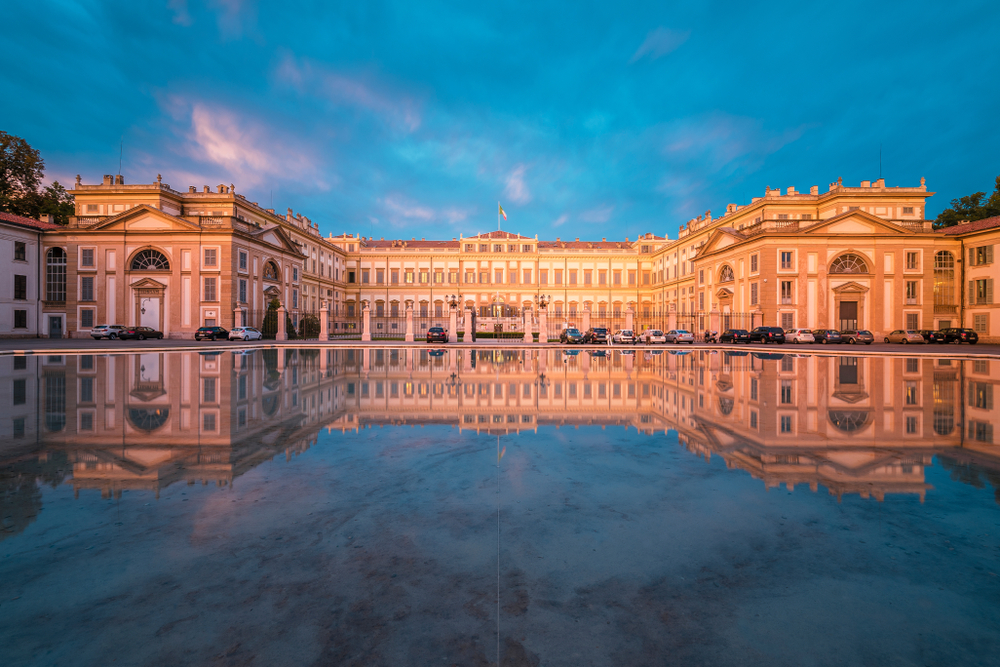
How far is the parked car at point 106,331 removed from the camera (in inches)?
1264

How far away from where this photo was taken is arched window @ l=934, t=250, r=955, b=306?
37000 mm

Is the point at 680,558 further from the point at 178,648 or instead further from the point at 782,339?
the point at 782,339

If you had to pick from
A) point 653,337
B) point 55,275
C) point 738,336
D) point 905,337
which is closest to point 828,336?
point 738,336

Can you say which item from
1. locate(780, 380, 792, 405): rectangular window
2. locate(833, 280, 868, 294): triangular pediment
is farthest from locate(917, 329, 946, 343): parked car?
locate(780, 380, 792, 405): rectangular window

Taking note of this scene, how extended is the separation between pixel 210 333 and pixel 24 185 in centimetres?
2670

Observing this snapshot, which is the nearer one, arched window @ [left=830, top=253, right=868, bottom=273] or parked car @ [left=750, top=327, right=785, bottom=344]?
parked car @ [left=750, top=327, right=785, bottom=344]

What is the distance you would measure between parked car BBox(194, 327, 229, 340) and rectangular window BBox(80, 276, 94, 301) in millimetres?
10079

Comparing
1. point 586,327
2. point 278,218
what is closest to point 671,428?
point 586,327

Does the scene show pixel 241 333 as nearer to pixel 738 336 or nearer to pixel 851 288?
pixel 738 336

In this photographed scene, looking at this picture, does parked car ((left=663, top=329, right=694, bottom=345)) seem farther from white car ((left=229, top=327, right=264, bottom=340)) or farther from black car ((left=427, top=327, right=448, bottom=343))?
white car ((left=229, top=327, right=264, bottom=340))

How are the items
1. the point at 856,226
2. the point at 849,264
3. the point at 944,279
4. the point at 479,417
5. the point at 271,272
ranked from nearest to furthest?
the point at 479,417
the point at 856,226
the point at 849,264
the point at 944,279
the point at 271,272

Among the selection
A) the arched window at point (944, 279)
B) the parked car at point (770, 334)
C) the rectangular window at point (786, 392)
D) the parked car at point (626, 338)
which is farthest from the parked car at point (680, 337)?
the rectangular window at point (786, 392)

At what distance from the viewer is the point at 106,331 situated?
3225cm

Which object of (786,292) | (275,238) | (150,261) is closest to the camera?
(150,261)
